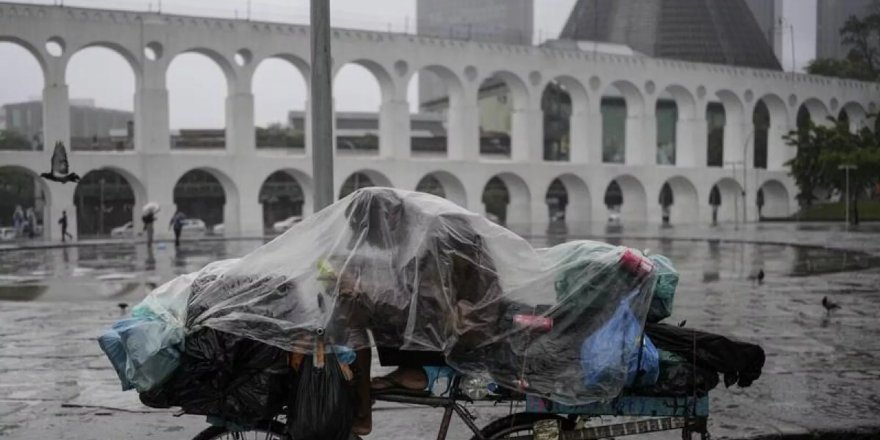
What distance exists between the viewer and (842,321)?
1100cm

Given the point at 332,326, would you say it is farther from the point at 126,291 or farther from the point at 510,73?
the point at 510,73

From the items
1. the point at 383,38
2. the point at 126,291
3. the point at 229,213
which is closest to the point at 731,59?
the point at 383,38

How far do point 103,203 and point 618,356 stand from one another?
52.3m

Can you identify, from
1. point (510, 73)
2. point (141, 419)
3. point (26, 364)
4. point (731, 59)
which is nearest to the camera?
point (141, 419)

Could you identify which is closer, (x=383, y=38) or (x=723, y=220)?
(x=383, y=38)

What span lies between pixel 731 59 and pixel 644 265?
2696 inches

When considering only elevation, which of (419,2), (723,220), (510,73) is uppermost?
(419,2)

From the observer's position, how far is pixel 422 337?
13.2 ft

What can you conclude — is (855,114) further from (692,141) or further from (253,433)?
(253,433)

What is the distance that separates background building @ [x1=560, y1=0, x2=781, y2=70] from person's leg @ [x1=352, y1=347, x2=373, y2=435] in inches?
2691

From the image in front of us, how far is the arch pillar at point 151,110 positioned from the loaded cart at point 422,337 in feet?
115

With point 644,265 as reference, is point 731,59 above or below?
above

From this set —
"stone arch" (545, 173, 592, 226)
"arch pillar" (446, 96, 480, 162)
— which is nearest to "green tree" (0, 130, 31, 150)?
"arch pillar" (446, 96, 480, 162)

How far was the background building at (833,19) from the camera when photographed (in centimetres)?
5869
